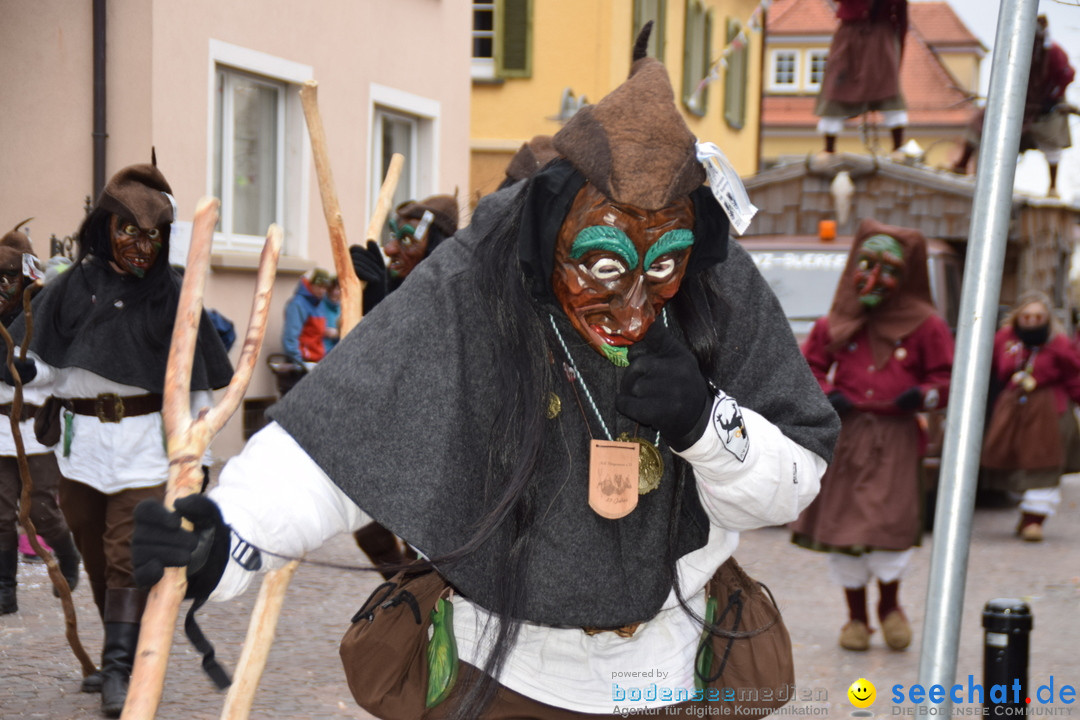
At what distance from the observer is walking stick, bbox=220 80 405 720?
267cm

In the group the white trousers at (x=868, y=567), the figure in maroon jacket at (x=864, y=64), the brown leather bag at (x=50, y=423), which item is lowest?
the white trousers at (x=868, y=567)

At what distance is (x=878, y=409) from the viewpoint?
674 centimetres

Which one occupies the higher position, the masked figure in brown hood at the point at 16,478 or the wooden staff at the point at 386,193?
the wooden staff at the point at 386,193

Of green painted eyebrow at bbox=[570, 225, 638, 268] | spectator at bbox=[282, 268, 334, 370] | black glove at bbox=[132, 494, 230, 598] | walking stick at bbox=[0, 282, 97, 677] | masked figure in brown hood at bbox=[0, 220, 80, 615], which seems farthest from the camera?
spectator at bbox=[282, 268, 334, 370]

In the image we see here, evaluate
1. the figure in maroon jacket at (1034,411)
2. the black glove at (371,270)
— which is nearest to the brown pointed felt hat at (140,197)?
the black glove at (371,270)

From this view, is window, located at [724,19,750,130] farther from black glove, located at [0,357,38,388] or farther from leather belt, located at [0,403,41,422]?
black glove, located at [0,357,38,388]

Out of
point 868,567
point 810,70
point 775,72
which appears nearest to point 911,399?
point 868,567

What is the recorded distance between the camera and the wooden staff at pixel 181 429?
6.80ft

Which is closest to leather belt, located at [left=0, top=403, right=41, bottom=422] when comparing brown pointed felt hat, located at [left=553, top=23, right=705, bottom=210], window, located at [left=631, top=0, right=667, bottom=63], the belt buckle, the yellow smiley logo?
the belt buckle

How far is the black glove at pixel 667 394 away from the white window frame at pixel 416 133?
11.9 meters

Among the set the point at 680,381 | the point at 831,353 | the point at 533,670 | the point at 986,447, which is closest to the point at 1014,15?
the point at 680,381

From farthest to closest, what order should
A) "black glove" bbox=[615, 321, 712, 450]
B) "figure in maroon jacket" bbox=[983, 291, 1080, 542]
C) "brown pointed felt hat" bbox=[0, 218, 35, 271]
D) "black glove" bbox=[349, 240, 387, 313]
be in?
"figure in maroon jacket" bbox=[983, 291, 1080, 542], "brown pointed felt hat" bbox=[0, 218, 35, 271], "black glove" bbox=[349, 240, 387, 313], "black glove" bbox=[615, 321, 712, 450]

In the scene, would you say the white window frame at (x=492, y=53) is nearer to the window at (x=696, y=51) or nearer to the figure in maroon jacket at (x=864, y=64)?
the window at (x=696, y=51)

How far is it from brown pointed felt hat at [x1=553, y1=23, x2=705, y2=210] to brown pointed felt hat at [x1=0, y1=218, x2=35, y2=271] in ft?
17.2
